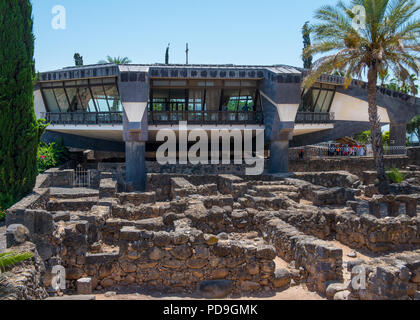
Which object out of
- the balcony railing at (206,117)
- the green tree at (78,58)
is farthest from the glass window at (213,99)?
the green tree at (78,58)

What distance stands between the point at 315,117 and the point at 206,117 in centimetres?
875

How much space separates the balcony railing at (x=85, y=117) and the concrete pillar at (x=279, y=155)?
32.6 feet

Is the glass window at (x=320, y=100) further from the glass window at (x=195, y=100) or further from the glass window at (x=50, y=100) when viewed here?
the glass window at (x=50, y=100)

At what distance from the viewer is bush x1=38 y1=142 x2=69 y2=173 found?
72.5ft

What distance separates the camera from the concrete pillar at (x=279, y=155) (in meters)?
23.9

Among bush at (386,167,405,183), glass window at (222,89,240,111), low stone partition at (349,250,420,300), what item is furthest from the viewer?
glass window at (222,89,240,111)

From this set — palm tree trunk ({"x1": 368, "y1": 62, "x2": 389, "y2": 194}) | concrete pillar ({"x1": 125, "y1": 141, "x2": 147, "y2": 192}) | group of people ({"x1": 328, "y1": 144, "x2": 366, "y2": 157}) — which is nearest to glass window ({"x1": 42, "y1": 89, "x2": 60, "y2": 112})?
concrete pillar ({"x1": 125, "y1": 141, "x2": 147, "y2": 192})

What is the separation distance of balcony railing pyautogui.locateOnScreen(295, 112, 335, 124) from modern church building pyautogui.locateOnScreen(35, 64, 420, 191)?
72 mm

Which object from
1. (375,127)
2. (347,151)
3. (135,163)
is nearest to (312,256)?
(375,127)

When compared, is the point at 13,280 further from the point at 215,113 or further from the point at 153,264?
the point at 215,113

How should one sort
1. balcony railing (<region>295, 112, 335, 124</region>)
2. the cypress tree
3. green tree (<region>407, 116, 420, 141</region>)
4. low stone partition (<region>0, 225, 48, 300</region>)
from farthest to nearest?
green tree (<region>407, 116, 420, 141</region>), balcony railing (<region>295, 112, 335, 124</region>), the cypress tree, low stone partition (<region>0, 225, 48, 300</region>)

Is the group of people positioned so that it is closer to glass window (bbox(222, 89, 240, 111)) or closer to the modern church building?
the modern church building
